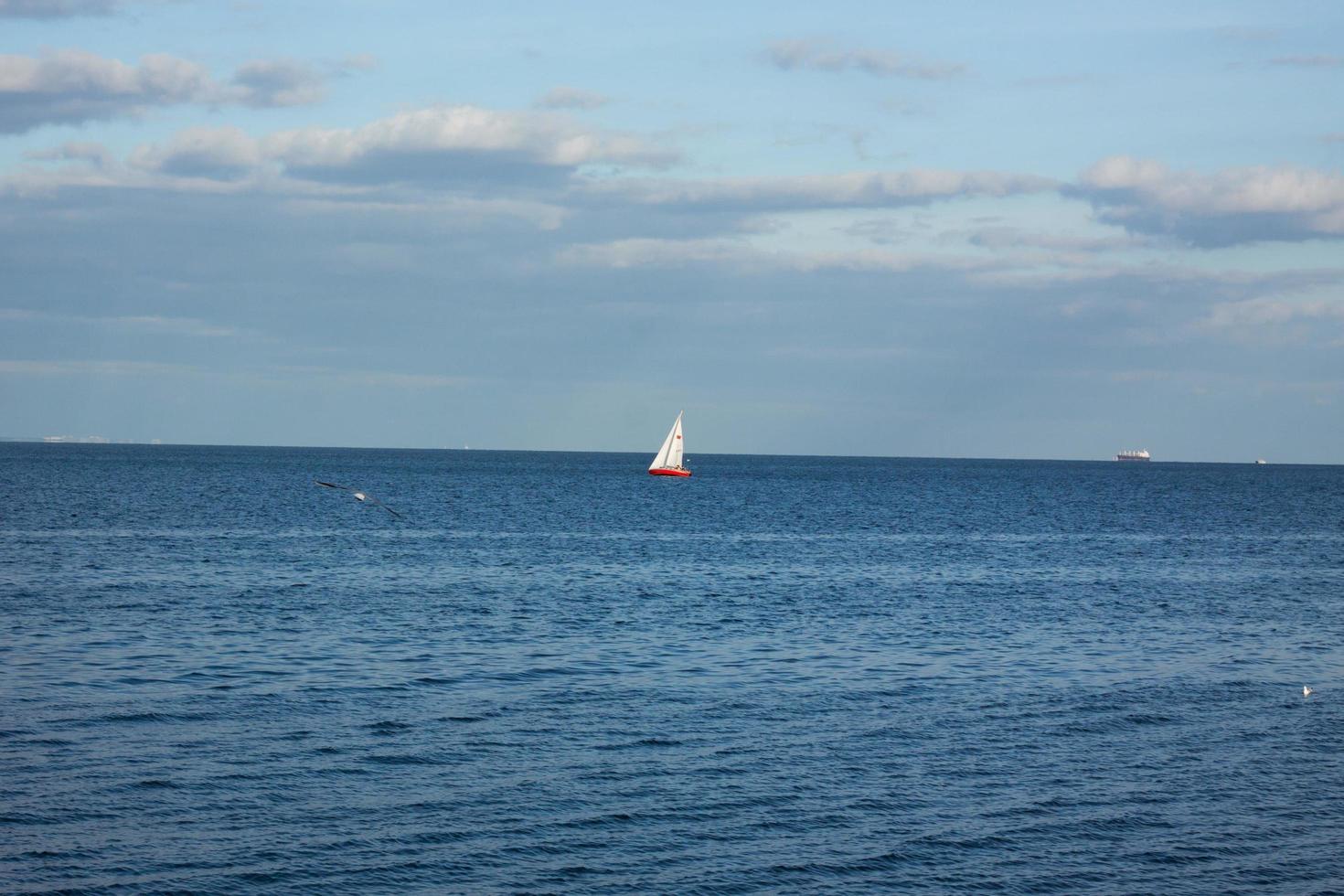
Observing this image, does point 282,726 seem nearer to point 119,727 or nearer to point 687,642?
point 119,727

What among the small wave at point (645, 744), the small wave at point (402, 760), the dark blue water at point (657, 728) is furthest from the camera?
the small wave at point (645, 744)

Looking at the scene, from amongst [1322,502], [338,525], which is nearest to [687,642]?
[338,525]

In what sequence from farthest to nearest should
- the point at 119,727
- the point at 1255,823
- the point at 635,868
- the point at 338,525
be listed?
the point at 338,525 < the point at 119,727 < the point at 1255,823 < the point at 635,868

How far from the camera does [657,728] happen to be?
32750mm

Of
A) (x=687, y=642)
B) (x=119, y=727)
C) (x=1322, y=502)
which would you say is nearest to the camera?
(x=119, y=727)

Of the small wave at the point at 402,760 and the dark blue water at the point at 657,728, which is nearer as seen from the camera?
the dark blue water at the point at 657,728

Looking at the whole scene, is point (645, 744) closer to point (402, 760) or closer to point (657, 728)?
point (657, 728)

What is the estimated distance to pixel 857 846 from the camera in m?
24.4

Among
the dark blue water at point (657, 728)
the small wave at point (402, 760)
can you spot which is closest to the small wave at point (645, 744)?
the dark blue water at point (657, 728)

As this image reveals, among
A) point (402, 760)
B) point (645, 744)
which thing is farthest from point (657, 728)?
point (402, 760)

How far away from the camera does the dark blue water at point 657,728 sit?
77.7 feet

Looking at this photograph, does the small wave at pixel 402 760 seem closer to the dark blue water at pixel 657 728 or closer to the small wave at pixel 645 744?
the dark blue water at pixel 657 728

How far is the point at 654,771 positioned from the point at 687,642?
17292 millimetres

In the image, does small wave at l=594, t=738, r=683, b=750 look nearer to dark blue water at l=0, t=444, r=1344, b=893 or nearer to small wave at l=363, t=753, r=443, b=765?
dark blue water at l=0, t=444, r=1344, b=893
